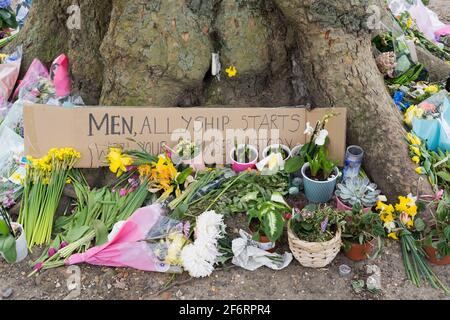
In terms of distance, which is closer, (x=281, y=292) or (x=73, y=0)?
(x=281, y=292)

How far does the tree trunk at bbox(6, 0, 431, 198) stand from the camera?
10.6ft

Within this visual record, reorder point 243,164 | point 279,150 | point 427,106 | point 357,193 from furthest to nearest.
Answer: point 427,106, point 279,150, point 243,164, point 357,193

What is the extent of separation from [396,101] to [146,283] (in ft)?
7.87

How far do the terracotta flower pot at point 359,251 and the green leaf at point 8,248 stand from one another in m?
1.96

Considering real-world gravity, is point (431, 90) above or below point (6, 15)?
below

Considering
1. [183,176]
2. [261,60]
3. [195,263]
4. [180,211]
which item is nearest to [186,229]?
[180,211]

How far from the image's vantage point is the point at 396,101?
3.90 metres

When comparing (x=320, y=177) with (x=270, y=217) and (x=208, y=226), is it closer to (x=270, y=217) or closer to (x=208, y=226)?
(x=270, y=217)

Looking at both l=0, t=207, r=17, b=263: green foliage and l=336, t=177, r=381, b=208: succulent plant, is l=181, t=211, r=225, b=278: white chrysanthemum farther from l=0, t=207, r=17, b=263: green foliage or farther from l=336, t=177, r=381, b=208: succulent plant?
l=0, t=207, r=17, b=263: green foliage

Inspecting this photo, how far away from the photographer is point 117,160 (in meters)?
3.17

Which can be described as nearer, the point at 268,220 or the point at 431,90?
the point at 268,220

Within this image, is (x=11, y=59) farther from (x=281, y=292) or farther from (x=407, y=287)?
(x=407, y=287)

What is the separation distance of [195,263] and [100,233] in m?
0.63
